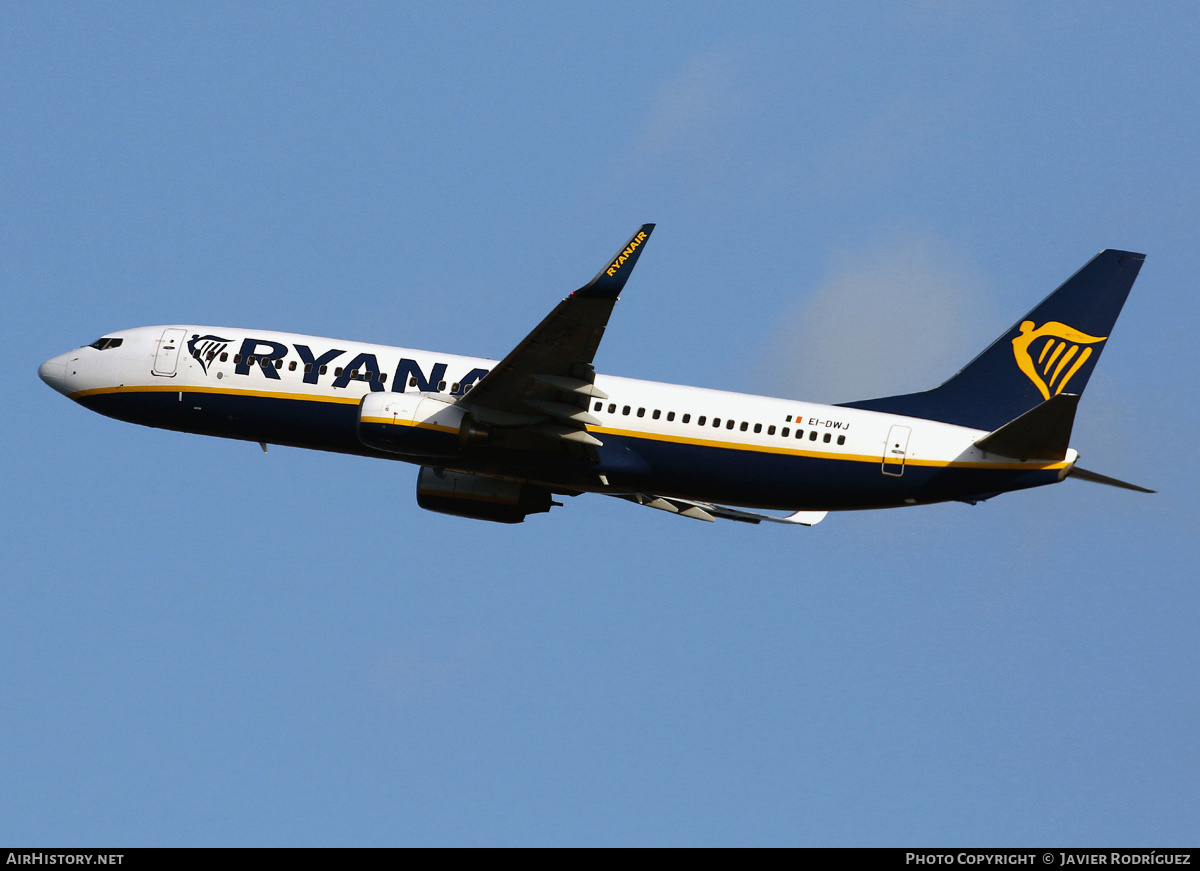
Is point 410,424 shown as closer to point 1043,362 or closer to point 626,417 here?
point 626,417

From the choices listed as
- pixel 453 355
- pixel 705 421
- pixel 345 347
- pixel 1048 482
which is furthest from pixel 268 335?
pixel 1048 482

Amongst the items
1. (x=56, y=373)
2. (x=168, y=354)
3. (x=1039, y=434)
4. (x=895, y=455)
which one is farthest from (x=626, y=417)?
(x=56, y=373)

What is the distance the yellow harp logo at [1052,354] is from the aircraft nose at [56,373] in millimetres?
30000

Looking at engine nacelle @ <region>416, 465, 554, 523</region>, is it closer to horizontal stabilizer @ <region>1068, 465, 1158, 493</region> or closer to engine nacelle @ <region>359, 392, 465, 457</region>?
engine nacelle @ <region>359, 392, 465, 457</region>

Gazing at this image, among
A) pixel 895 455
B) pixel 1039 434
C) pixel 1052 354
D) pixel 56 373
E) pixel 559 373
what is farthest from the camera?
pixel 56 373

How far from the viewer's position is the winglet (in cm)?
3716

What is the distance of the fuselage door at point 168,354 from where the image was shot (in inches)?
1817

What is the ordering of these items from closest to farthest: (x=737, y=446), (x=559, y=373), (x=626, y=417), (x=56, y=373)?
(x=559, y=373) → (x=737, y=446) → (x=626, y=417) → (x=56, y=373)

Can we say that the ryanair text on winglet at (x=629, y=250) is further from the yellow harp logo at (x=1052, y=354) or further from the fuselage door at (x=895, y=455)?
the yellow harp logo at (x=1052, y=354)

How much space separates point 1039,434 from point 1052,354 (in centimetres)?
540

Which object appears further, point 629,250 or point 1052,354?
point 1052,354

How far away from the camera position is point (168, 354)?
4634 cm

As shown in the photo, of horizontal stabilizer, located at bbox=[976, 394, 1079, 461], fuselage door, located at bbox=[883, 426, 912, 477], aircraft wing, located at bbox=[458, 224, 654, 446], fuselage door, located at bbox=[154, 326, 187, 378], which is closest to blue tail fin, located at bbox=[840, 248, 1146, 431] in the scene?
fuselage door, located at bbox=[883, 426, 912, 477]
